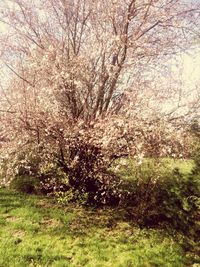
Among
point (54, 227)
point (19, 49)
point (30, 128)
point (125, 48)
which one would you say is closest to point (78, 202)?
point (54, 227)

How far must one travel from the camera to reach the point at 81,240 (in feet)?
26.9

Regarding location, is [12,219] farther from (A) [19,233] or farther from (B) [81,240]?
(B) [81,240]

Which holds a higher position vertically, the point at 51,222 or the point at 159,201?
the point at 159,201

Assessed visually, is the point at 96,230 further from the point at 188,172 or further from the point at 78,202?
the point at 188,172

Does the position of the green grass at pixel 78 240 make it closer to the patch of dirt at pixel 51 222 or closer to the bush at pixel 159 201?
the patch of dirt at pixel 51 222

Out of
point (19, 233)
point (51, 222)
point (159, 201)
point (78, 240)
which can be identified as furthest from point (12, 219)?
point (159, 201)

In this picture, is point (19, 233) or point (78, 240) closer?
point (78, 240)

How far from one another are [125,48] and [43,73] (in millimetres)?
2548

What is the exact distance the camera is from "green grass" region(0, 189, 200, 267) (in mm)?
7383

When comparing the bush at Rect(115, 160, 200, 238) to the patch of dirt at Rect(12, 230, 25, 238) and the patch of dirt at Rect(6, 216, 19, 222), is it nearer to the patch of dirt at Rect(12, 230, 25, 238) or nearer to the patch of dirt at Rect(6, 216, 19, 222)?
the patch of dirt at Rect(12, 230, 25, 238)

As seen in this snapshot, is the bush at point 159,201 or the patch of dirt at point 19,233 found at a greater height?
the bush at point 159,201

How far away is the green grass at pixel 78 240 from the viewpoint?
7.38m

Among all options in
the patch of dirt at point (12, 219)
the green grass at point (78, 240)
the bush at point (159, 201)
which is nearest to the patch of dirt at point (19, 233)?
the green grass at point (78, 240)

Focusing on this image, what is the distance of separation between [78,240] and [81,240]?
0.23ft
